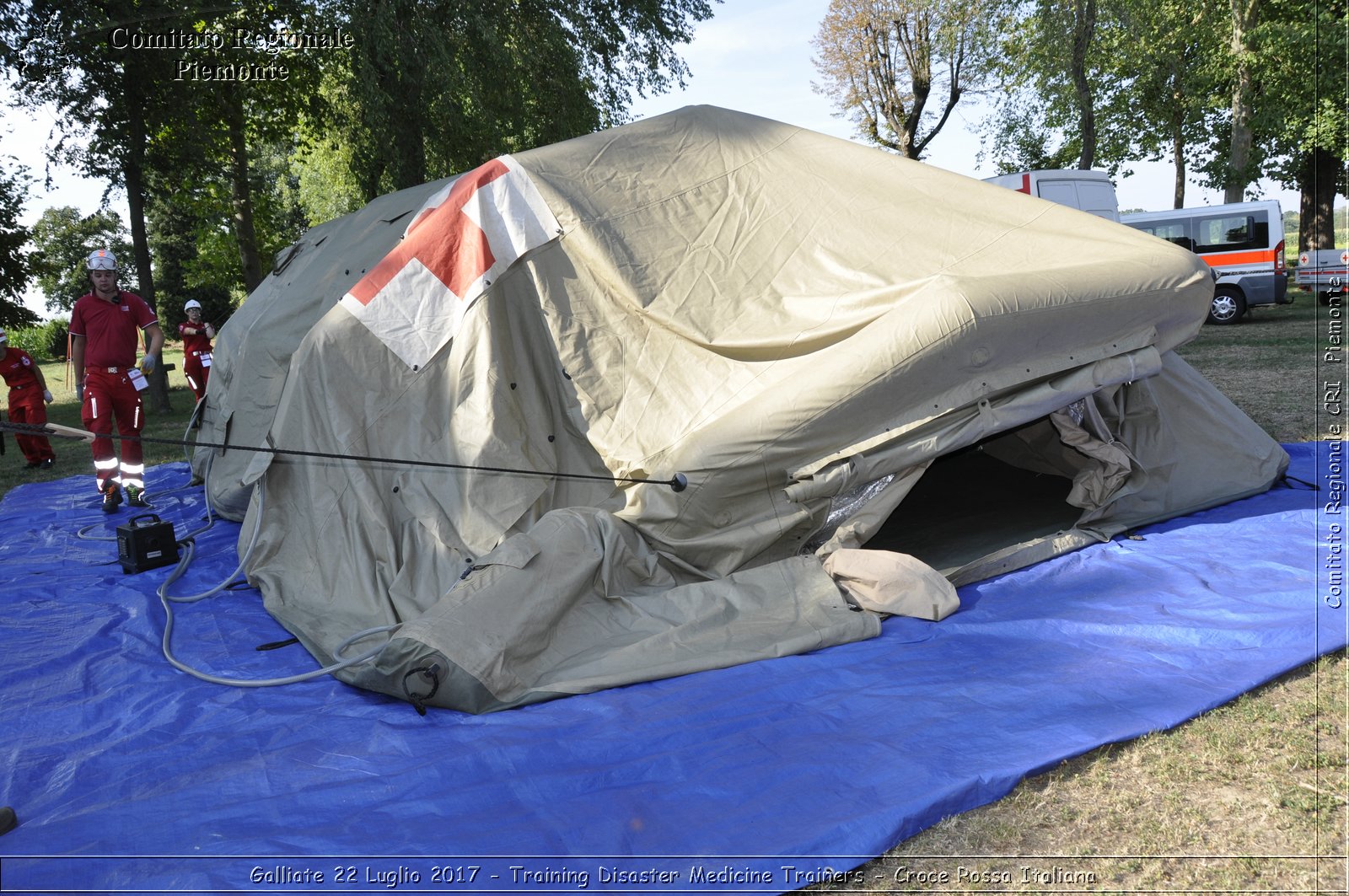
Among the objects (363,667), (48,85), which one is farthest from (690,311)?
(48,85)

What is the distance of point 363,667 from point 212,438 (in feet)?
15.8

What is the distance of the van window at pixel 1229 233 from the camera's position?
52.6 ft

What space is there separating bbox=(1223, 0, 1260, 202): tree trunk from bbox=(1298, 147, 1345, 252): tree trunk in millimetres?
2567

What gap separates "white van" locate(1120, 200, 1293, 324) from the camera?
1584 centimetres

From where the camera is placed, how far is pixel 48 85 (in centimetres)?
1212

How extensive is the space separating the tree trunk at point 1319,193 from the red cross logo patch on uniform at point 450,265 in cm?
2200

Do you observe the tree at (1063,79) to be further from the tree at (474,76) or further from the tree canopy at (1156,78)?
the tree at (474,76)

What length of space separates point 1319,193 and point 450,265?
23.6m

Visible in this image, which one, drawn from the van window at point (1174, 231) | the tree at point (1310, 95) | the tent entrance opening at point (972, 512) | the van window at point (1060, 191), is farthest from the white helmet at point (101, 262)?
the tree at point (1310, 95)

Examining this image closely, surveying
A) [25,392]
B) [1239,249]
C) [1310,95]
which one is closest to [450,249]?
[25,392]

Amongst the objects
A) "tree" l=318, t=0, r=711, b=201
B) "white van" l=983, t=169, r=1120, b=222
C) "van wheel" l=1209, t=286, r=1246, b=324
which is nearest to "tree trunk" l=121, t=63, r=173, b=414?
"tree" l=318, t=0, r=711, b=201

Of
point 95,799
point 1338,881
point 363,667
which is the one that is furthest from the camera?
point 363,667

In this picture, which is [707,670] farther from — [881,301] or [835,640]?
[881,301]

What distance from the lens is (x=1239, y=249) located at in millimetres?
16281
